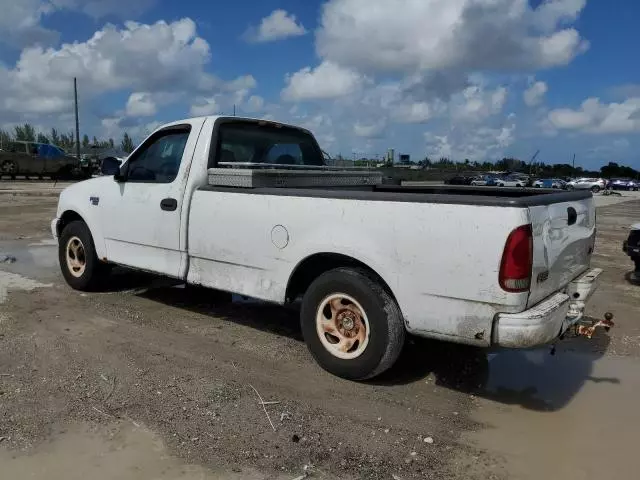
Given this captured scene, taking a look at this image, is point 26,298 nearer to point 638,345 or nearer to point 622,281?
point 638,345

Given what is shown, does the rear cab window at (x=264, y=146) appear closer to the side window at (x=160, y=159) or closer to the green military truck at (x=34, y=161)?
the side window at (x=160, y=159)

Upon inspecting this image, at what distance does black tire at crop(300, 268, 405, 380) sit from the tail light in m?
0.83

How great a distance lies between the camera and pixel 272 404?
12.5 ft

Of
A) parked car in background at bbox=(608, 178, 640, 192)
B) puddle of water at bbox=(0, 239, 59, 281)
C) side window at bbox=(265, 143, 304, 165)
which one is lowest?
puddle of water at bbox=(0, 239, 59, 281)

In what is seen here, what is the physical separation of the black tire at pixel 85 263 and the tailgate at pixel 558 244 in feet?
15.4

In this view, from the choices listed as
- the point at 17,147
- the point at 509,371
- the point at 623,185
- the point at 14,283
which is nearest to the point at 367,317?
the point at 509,371

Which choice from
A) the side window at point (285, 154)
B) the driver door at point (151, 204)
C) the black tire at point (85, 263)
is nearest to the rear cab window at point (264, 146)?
the side window at point (285, 154)

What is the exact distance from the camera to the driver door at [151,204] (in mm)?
5199

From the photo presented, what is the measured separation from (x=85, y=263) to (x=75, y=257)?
284 mm

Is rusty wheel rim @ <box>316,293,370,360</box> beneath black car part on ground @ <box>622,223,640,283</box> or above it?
beneath

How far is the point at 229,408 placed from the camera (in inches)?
146

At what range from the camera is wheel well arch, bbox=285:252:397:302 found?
4.02 m

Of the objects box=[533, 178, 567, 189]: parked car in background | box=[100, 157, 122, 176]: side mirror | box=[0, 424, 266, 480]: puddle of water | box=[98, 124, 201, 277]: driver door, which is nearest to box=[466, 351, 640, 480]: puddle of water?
box=[0, 424, 266, 480]: puddle of water

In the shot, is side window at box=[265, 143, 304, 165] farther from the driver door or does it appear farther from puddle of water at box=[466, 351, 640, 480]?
puddle of water at box=[466, 351, 640, 480]
